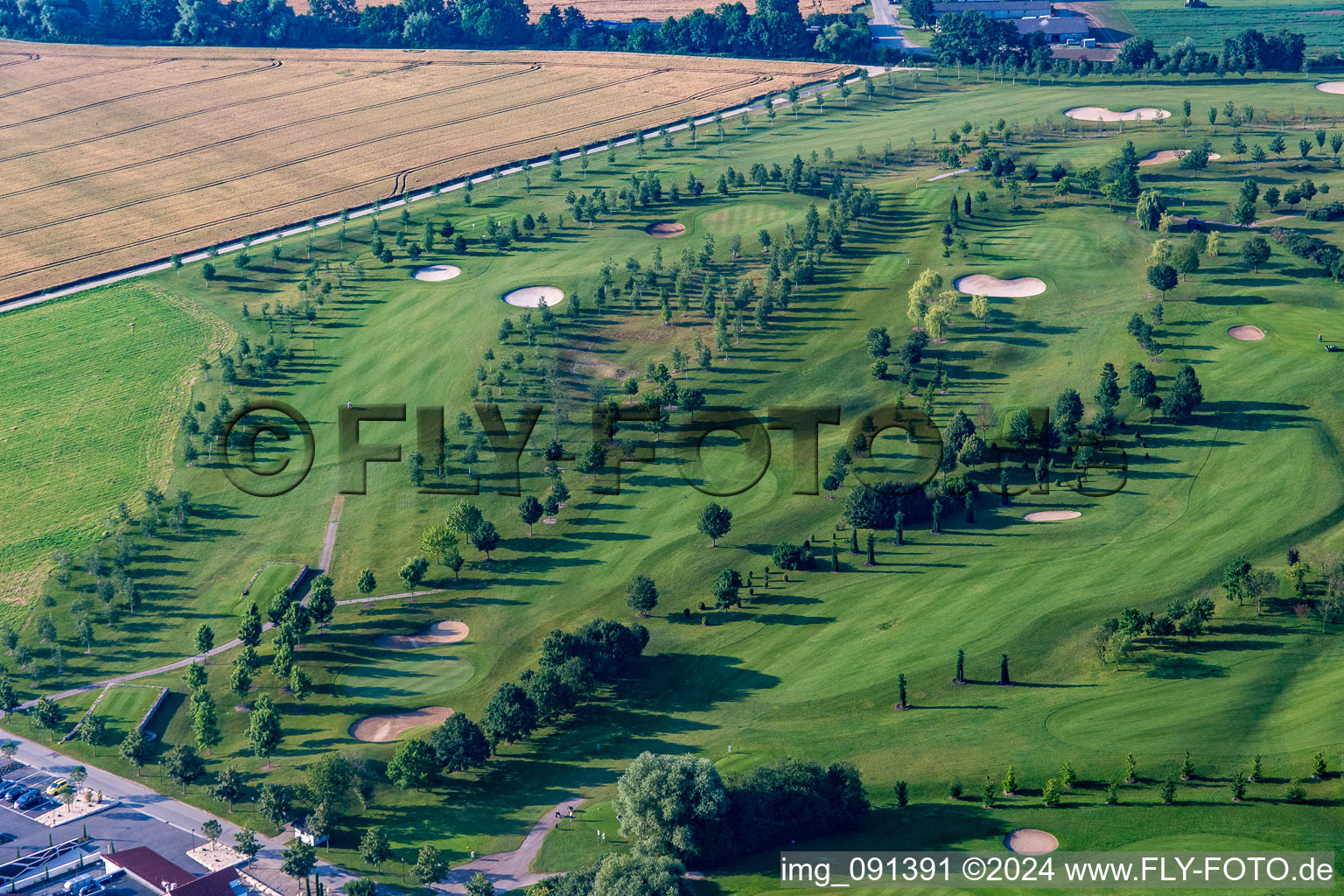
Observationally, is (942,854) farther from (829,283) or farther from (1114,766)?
(829,283)

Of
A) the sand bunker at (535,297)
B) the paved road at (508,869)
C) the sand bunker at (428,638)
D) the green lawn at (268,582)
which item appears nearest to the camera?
the paved road at (508,869)

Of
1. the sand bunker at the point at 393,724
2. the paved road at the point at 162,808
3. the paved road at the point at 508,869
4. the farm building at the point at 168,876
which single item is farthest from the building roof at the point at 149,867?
the paved road at the point at 508,869

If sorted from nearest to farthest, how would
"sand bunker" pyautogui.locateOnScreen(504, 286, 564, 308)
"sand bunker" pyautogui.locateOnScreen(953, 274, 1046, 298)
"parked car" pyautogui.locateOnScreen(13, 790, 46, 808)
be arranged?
"parked car" pyautogui.locateOnScreen(13, 790, 46, 808)
"sand bunker" pyautogui.locateOnScreen(953, 274, 1046, 298)
"sand bunker" pyautogui.locateOnScreen(504, 286, 564, 308)

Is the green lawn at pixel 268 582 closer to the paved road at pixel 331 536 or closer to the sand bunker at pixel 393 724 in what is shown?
the paved road at pixel 331 536

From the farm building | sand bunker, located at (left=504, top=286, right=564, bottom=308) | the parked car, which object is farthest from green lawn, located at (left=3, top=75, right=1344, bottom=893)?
the farm building

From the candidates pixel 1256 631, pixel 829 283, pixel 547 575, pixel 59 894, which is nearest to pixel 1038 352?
A: pixel 829 283

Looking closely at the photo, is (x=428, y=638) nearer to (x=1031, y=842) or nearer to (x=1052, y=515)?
(x=1031, y=842)

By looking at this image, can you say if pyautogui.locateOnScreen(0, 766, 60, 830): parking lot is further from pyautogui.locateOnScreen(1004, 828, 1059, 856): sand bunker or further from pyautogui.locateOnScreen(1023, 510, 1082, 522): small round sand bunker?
pyautogui.locateOnScreen(1023, 510, 1082, 522): small round sand bunker
